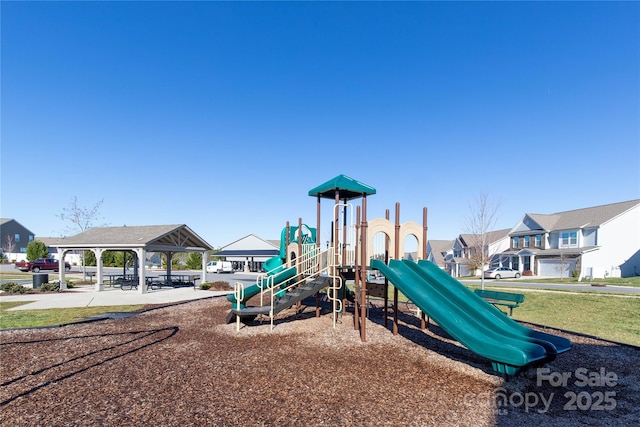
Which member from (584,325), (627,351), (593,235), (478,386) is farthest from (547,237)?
(478,386)

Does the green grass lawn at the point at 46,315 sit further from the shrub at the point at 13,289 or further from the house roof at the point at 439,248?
the house roof at the point at 439,248

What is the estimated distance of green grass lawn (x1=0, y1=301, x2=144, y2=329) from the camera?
10.6m

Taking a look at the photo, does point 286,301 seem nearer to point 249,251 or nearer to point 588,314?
point 588,314

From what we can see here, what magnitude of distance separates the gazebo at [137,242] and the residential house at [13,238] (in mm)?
56759

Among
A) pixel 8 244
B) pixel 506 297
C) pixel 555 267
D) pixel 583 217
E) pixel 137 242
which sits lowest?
pixel 555 267

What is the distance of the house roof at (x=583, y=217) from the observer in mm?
37625

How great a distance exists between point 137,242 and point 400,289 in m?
17.0

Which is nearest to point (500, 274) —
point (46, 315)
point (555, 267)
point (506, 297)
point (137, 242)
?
point (555, 267)

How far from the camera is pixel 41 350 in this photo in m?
7.25

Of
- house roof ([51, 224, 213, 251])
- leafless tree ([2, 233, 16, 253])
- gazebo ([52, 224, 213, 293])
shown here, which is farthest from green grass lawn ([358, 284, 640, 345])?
leafless tree ([2, 233, 16, 253])

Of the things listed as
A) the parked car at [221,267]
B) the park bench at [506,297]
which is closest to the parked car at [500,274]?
the park bench at [506,297]

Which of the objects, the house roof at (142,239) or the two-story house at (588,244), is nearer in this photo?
the house roof at (142,239)

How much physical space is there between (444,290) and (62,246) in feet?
76.1

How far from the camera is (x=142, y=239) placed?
1966cm
